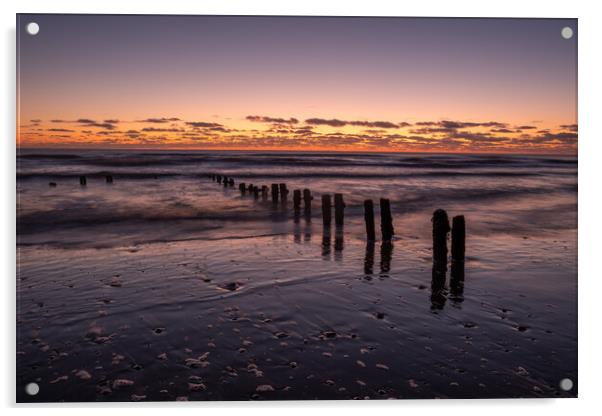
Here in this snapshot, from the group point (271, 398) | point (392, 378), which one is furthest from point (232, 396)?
point (392, 378)

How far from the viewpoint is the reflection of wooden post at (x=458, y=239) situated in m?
7.34

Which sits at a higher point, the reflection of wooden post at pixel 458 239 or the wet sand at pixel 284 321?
the reflection of wooden post at pixel 458 239

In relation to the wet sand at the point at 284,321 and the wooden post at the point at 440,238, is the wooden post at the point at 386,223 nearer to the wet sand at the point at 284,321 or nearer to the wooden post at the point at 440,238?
the wet sand at the point at 284,321

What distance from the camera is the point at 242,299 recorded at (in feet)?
18.2

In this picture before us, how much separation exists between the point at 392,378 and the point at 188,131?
4.26m

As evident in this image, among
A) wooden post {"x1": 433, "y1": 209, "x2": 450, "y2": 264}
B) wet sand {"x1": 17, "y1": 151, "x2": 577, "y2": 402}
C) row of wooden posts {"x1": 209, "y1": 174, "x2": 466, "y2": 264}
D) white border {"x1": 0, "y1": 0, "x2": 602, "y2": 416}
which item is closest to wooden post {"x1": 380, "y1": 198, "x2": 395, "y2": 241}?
row of wooden posts {"x1": 209, "y1": 174, "x2": 466, "y2": 264}

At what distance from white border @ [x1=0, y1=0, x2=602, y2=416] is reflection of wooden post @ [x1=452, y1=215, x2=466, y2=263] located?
2.40 meters
